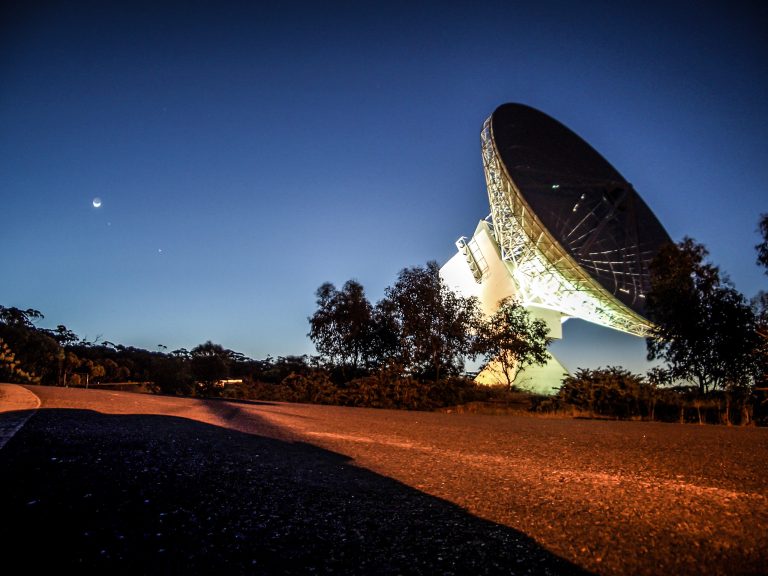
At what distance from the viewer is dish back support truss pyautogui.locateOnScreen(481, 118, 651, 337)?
54.5 feet

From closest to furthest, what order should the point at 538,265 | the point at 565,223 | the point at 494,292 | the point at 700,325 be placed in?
the point at 700,325
the point at 565,223
the point at 538,265
the point at 494,292

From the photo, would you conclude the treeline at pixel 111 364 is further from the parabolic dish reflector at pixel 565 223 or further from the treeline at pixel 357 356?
the parabolic dish reflector at pixel 565 223

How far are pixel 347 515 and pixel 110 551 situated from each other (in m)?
1.19

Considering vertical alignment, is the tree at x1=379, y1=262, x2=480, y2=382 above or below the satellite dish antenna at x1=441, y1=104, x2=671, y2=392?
below

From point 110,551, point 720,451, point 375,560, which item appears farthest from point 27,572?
point 720,451

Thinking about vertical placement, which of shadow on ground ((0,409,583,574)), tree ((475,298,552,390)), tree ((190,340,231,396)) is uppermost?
tree ((475,298,552,390))

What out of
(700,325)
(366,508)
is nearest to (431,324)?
(700,325)

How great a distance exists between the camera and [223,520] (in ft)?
6.94

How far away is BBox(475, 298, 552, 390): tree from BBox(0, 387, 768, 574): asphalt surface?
16958 millimetres

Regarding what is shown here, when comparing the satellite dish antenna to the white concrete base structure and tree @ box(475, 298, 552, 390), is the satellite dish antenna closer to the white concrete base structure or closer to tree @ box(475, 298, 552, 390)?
the white concrete base structure

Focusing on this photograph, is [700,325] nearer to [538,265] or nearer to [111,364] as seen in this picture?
[538,265]

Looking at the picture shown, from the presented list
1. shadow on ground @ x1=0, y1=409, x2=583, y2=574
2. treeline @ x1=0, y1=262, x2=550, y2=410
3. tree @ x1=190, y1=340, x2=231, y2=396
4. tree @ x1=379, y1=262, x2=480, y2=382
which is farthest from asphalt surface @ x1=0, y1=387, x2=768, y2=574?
tree @ x1=190, y1=340, x2=231, y2=396

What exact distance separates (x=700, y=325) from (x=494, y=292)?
30.9 ft

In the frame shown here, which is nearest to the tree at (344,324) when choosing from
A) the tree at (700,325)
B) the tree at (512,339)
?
the tree at (512,339)
